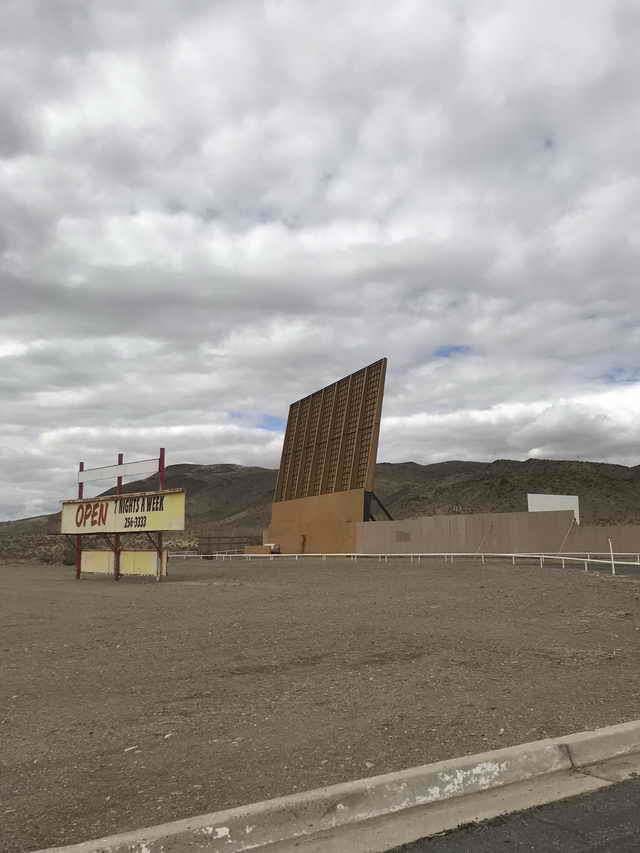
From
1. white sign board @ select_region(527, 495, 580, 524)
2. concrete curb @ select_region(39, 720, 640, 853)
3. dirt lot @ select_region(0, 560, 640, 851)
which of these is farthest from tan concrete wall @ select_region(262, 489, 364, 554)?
concrete curb @ select_region(39, 720, 640, 853)

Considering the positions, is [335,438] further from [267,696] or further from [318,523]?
[267,696]

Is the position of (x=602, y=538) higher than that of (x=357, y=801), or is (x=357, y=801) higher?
(x=602, y=538)

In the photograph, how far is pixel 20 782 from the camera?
4809 mm

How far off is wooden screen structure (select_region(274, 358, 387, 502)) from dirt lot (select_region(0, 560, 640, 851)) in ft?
98.5

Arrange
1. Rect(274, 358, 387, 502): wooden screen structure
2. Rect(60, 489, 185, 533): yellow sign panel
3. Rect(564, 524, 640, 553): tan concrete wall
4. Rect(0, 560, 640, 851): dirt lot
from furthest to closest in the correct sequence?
Rect(274, 358, 387, 502): wooden screen structure < Rect(564, 524, 640, 553): tan concrete wall < Rect(60, 489, 185, 533): yellow sign panel < Rect(0, 560, 640, 851): dirt lot

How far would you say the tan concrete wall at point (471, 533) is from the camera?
34750 millimetres

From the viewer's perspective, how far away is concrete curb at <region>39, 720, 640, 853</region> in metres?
3.75

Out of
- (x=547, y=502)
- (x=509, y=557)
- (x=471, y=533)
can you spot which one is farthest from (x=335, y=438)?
A: (x=509, y=557)

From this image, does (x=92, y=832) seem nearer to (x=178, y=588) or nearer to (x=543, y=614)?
(x=543, y=614)

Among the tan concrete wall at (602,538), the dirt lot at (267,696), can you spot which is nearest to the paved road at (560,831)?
the dirt lot at (267,696)

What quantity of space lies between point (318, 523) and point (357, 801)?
44.2 m

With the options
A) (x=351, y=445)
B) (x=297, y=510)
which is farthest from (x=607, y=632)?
(x=297, y=510)

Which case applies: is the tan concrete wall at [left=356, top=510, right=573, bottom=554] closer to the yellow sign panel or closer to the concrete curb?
the yellow sign panel

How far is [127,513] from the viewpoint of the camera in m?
26.8
